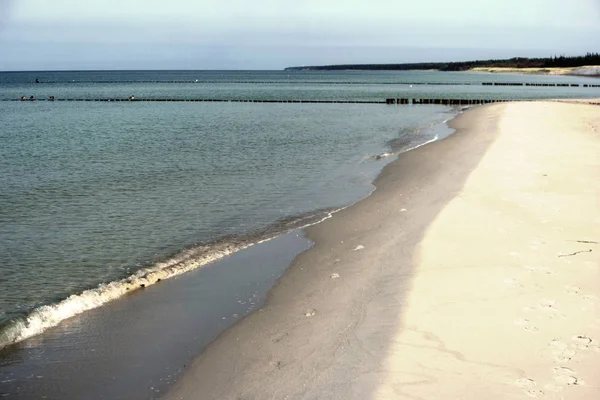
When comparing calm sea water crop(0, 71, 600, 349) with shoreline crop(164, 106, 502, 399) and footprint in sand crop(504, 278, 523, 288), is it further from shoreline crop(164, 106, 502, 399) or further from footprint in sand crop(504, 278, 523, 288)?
footprint in sand crop(504, 278, 523, 288)

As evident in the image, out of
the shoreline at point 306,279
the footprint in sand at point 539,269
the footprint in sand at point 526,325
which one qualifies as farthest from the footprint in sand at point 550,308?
the shoreline at point 306,279

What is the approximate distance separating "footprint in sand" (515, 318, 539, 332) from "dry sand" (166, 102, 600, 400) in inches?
0.9

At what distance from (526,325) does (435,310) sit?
1.17 metres

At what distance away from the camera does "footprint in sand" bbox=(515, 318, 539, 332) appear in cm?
739

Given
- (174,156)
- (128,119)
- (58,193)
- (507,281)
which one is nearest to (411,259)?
(507,281)

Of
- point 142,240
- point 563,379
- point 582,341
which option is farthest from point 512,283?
point 142,240

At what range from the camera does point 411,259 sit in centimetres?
1066

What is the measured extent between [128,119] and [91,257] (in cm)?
4066

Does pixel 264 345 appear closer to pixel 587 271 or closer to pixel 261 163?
pixel 587 271

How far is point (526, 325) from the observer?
751cm

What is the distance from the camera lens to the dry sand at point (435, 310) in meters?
6.49

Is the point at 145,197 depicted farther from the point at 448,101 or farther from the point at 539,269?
the point at 448,101

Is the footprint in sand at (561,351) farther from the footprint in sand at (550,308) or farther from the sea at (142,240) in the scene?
the sea at (142,240)

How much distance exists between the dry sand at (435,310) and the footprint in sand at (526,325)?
0.02 meters
